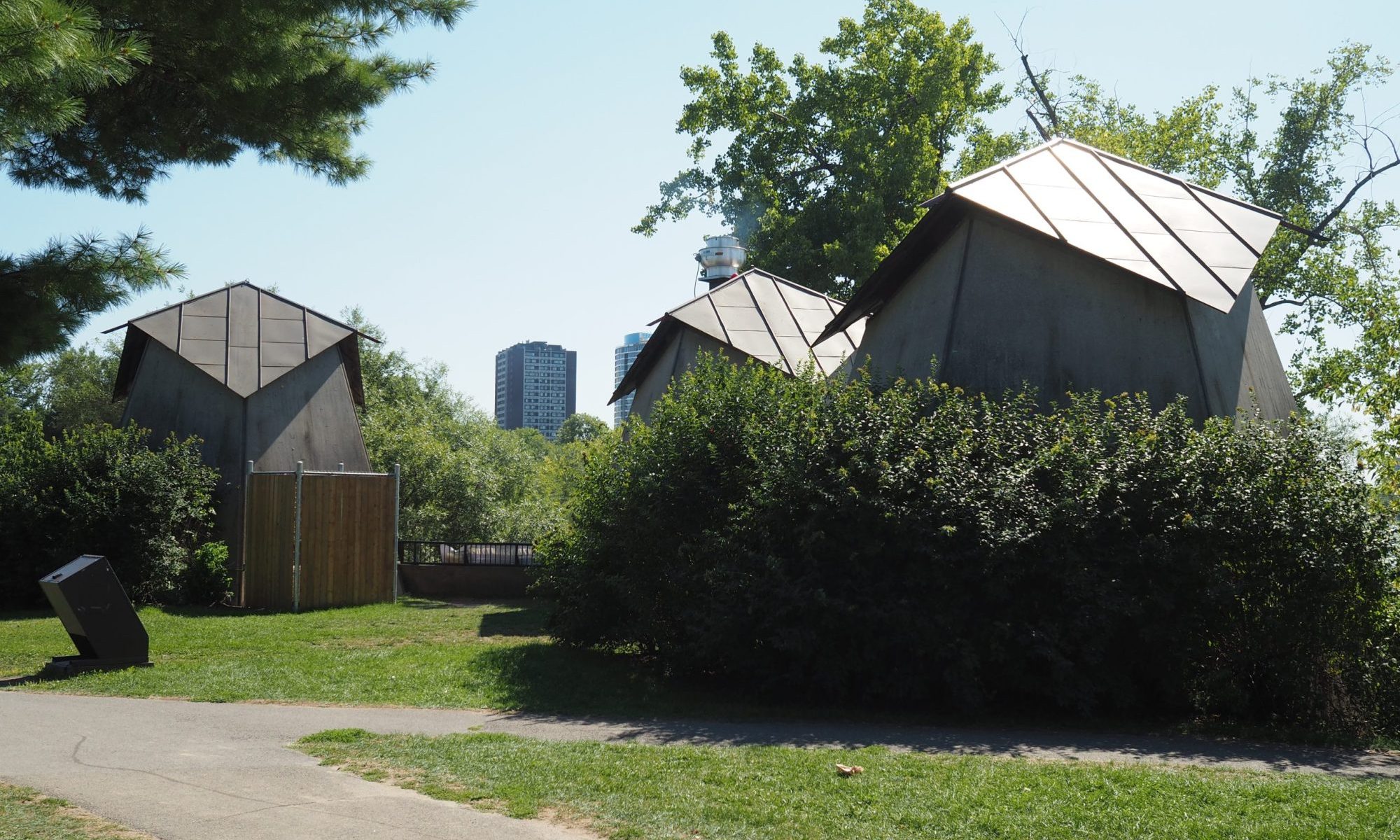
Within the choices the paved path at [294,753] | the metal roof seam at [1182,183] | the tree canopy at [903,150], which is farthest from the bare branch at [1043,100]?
the paved path at [294,753]

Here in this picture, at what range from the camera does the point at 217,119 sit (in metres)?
8.91

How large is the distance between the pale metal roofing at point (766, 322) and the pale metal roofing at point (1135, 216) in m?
6.98

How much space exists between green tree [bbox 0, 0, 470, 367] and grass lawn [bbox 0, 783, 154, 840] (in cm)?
358

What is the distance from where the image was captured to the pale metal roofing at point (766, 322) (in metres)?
23.9

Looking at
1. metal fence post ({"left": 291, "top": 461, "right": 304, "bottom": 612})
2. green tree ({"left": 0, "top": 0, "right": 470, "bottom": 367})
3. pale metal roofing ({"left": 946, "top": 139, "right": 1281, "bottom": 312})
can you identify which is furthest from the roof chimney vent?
green tree ({"left": 0, "top": 0, "right": 470, "bottom": 367})

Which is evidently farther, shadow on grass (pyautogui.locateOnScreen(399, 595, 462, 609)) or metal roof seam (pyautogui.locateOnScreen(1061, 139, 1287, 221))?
shadow on grass (pyautogui.locateOnScreen(399, 595, 462, 609))

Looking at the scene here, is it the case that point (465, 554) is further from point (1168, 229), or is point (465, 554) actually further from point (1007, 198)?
point (1168, 229)

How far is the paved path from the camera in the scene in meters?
6.27

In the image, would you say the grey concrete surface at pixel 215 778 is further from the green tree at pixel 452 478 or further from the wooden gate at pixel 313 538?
the green tree at pixel 452 478

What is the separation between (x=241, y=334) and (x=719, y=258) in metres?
14.3

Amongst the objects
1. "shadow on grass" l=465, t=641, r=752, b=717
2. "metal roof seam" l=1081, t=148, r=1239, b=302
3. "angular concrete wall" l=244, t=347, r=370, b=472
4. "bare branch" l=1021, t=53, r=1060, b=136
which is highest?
"bare branch" l=1021, t=53, r=1060, b=136

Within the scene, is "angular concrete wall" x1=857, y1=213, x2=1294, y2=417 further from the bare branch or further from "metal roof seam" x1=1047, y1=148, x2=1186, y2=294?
the bare branch

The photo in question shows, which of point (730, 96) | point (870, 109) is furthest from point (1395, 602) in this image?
point (730, 96)

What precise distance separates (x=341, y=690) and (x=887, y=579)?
582 cm
